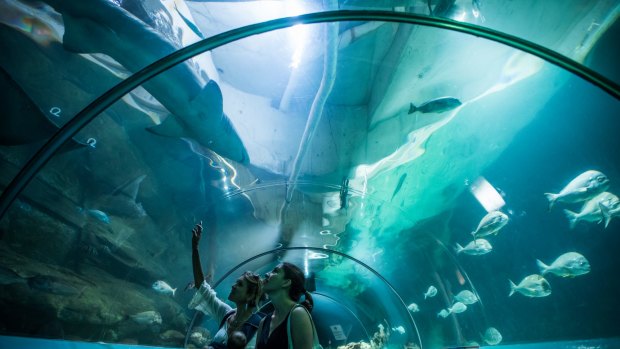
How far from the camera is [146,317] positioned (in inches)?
266

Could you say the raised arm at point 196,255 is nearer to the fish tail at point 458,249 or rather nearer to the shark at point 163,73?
the shark at point 163,73

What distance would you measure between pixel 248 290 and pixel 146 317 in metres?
5.72

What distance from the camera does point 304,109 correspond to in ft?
18.5

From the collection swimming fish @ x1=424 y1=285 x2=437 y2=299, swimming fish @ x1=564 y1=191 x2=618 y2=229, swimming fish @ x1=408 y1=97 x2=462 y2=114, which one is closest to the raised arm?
swimming fish @ x1=408 y1=97 x2=462 y2=114

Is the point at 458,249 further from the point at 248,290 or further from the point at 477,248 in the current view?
the point at 248,290

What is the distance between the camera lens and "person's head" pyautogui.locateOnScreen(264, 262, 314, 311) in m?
2.29

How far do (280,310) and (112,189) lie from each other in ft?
17.5

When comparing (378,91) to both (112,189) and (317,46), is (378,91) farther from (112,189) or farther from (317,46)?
(112,189)

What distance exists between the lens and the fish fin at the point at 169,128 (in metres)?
5.47

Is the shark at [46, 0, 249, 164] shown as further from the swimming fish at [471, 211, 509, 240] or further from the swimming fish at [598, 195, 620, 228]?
the swimming fish at [598, 195, 620, 228]

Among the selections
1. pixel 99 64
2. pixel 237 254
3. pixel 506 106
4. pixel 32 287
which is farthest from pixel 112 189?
pixel 506 106

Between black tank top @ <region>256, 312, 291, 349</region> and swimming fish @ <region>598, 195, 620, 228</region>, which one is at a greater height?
swimming fish @ <region>598, 195, 620, 228</region>

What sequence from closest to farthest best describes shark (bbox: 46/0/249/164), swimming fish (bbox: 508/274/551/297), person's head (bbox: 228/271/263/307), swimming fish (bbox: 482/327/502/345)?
person's head (bbox: 228/271/263/307)
shark (bbox: 46/0/249/164)
swimming fish (bbox: 508/274/551/297)
swimming fish (bbox: 482/327/502/345)

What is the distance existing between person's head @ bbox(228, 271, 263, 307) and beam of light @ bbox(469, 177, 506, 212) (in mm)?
6261
